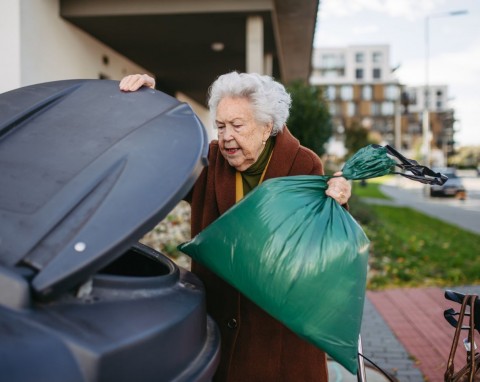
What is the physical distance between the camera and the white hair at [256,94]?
187 cm

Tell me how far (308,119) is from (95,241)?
8.66 metres

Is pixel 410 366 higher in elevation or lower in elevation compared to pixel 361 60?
lower

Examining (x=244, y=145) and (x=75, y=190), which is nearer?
(x=75, y=190)

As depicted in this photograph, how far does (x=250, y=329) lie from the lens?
1.94 m

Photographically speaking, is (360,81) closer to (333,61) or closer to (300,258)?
(333,61)

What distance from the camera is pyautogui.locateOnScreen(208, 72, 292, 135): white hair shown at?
1873mm

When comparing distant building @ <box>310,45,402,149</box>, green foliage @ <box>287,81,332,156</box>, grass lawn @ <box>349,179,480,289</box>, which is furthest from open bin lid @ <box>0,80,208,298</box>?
distant building @ <box>310,45,402,149</box>

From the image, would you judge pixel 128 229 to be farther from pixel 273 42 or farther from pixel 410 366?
pixel 273 42

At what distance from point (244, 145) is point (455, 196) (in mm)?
23523

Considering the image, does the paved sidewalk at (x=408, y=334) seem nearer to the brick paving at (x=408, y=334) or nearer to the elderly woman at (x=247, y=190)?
the brick paving at (x=408, y=334)

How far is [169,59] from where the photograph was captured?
1141 centimetres

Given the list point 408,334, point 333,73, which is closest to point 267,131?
point 408,334

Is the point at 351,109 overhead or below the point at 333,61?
below

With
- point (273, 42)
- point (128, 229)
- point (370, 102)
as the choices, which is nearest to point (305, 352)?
point (128, 229)
